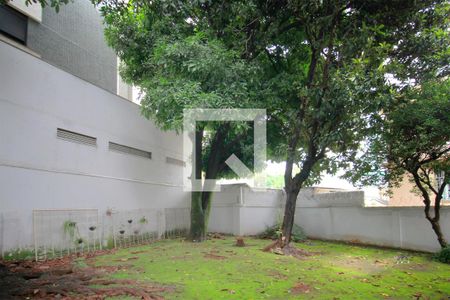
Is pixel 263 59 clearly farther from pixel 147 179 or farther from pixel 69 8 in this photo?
pixel 69 8

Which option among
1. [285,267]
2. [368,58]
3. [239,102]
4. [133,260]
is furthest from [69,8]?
[285,267]

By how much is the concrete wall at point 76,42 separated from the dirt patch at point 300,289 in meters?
8.03

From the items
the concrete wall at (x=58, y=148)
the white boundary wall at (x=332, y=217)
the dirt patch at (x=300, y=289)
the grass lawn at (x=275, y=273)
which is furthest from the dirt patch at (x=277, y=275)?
the white boundary wall at (x=332, y=217)

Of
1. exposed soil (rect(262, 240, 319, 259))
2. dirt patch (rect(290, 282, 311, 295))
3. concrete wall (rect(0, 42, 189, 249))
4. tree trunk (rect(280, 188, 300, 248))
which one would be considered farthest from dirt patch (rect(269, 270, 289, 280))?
concrete wall (rect(0, 42, 189, 249))

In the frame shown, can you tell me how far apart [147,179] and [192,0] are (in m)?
6.39

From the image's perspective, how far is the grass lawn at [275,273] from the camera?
566cm

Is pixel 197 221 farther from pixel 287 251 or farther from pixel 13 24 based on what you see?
pixel 13 24

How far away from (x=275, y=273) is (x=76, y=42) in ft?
30.4

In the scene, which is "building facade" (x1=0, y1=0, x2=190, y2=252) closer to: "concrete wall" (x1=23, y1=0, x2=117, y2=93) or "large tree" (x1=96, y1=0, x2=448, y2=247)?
"concrete wall" (x1=23, y1=0, x2=117, y2=93)

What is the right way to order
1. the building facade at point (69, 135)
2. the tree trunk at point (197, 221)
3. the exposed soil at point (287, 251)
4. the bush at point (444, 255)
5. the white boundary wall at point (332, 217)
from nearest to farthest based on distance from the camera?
the building facade at point (69, 135)
the bush at point (444, 255)
the exposed soil at point (287, 251)
the white boundary wall at point (332, 217)
the tree trunk at point (197, 221)

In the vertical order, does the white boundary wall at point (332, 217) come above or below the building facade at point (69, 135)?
below

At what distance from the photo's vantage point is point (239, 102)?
8180 mm

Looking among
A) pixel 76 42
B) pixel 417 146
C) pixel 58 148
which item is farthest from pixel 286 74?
pixel 76 42

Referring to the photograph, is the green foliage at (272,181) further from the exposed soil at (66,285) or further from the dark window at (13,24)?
the exposed soil at (66,285)
